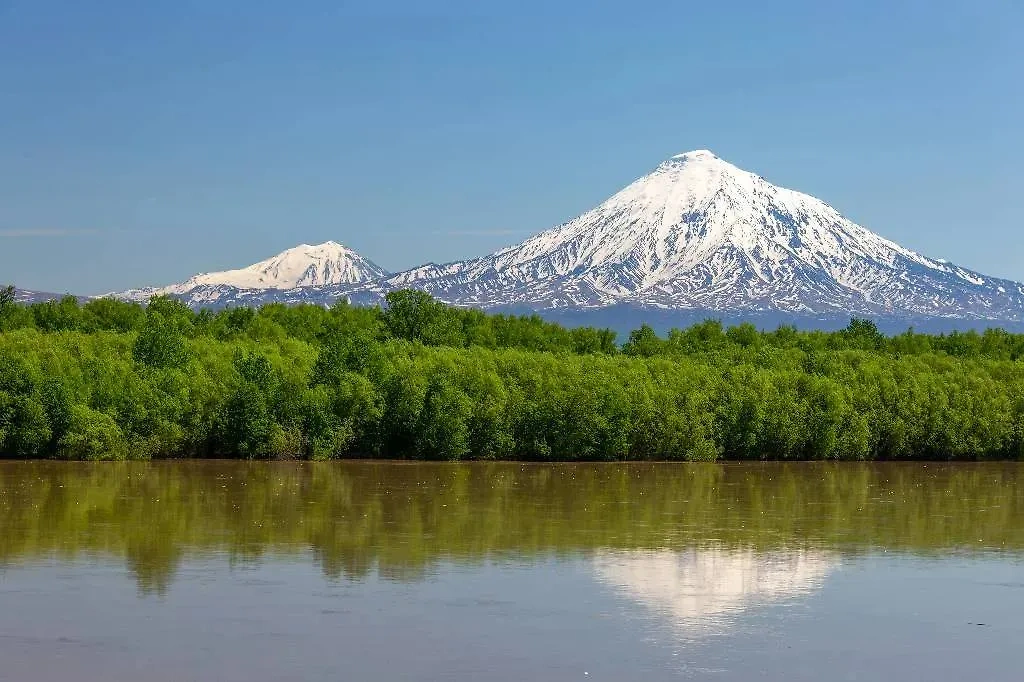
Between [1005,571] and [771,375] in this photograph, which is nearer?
[1005,571]

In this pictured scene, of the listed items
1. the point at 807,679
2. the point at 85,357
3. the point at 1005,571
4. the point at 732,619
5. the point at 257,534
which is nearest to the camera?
the point at 807,679

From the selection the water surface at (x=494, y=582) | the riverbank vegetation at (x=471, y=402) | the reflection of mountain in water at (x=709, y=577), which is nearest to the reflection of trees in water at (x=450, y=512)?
the water surface at (x=494, y=582)

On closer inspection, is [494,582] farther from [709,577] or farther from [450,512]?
[450,512]

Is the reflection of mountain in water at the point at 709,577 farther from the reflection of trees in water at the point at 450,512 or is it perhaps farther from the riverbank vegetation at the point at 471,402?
the riverbank vegetation at the point at 471,402

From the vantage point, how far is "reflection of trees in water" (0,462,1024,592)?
4003 cm

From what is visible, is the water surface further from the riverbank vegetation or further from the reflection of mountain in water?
the riverbank vegetation

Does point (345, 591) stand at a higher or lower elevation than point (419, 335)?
lower

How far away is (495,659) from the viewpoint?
26.3m

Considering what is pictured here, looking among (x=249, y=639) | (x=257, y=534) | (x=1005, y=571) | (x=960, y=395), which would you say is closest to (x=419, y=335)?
(x=960, y=395)

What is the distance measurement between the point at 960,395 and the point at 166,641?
69.1 m

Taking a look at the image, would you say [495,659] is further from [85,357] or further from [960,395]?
[960,395]

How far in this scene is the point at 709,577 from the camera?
3588 cm

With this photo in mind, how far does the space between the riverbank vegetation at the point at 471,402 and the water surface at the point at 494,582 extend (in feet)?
33.4

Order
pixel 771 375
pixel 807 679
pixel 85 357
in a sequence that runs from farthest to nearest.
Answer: pixel 771 375 → pixel 85 357 → pixel 807 679
